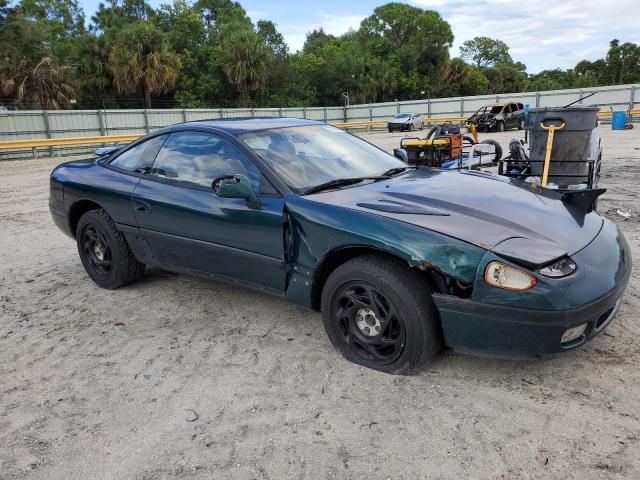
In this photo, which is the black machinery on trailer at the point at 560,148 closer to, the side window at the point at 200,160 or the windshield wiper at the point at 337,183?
the windshield wiper at the point at 337,183

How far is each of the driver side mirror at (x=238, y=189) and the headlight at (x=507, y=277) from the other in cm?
154

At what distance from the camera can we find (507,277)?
262cm

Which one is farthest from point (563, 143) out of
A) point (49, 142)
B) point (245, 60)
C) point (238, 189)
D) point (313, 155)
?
point (245, 60)

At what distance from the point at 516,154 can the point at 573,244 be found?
4936 millimetres

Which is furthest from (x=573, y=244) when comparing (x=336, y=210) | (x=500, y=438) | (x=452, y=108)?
(x=452, y=108)

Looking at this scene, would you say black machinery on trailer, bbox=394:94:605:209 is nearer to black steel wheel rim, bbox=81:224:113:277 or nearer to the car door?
the car door

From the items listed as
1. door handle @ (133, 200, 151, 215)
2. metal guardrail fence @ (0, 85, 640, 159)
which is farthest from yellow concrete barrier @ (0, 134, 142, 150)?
door handle @ (133, 200, 151, 215)

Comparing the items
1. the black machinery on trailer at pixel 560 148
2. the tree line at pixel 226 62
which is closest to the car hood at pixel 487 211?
the black machinery on trailer at pixel 560 148

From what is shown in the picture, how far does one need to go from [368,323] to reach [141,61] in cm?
3776

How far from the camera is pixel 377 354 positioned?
308 centimetres

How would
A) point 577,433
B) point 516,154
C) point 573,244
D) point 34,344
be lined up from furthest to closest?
point 516,154, point 34,344, point 573,244, point 577,433

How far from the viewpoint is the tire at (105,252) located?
453cm

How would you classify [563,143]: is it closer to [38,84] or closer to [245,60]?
[38,84]

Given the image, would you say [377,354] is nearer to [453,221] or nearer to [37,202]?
[453,221]
